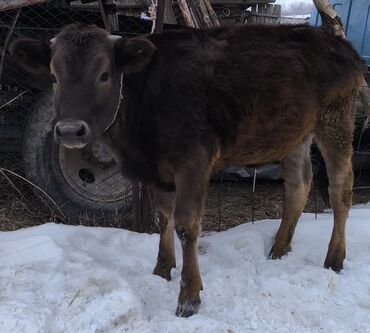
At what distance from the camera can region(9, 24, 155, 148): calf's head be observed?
353 centimetres

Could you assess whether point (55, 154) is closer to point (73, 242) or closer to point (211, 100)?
point (73, 242)

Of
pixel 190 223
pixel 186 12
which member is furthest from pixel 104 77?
pixel 186 12

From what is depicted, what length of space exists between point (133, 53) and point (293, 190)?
7.09 ft

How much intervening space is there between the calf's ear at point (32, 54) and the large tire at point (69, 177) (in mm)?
1730

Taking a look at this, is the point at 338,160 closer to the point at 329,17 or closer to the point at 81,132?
the point at 329,17

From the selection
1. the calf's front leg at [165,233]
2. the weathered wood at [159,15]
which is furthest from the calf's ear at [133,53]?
the weathered wood at [159,15]

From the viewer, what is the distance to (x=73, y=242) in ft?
16.1

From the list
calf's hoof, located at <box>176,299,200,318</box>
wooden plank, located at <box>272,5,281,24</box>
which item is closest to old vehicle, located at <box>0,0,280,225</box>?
calf's hoof, located at <box>176,299,200,318</box>

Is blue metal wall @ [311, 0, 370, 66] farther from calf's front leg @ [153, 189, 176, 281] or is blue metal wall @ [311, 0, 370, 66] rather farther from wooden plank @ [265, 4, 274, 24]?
calf's front leg @ [153, 189, 176, 281]

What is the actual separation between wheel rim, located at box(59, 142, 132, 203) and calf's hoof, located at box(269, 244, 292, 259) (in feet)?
5.53

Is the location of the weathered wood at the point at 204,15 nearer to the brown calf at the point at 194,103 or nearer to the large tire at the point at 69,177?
the brown calf at the point at 194,103

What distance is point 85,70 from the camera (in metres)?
3.68

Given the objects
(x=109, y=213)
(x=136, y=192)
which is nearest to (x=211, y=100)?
(x=136, y=192)

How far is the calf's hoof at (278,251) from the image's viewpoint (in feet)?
16.1
